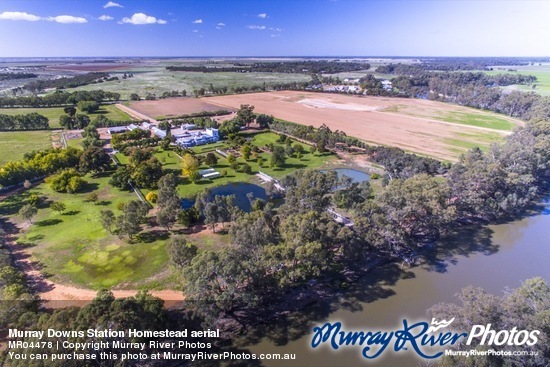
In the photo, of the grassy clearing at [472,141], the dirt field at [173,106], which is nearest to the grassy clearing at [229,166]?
the grassy clearing at [472,141]

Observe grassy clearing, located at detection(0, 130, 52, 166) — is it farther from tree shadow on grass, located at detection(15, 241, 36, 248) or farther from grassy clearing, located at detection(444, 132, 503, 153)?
grassy clearing, located at detection(444, 132, 503, 153)

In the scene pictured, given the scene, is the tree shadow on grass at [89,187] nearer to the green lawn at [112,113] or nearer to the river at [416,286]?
the river at [416,286]

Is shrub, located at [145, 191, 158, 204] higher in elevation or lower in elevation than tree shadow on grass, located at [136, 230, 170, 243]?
higher

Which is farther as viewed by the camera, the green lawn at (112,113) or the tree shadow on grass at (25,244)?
the green lawn at (112,113)

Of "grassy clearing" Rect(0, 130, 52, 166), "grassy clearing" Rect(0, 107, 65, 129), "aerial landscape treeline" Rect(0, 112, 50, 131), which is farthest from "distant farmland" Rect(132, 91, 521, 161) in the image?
"grassy clearing" Rect(0, 130, 52, 166)

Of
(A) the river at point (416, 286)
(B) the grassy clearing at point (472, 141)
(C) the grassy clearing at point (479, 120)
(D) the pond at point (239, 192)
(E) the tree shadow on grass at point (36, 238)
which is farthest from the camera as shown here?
(C) the grassy clearing at point (479, 120)

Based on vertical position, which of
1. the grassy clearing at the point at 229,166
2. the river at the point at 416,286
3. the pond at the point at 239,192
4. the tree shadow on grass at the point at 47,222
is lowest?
the river at the point at 416,286
